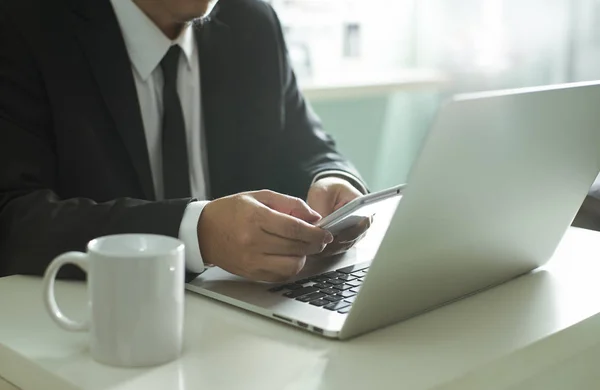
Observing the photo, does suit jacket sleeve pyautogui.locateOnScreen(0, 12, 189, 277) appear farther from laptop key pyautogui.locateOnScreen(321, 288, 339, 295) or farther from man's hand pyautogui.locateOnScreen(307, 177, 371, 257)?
man's hand pyautogui.locateOnScreen(307, 177, 371, 257)

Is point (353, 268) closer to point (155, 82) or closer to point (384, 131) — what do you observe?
point (155, 82)

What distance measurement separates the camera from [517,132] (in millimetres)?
779

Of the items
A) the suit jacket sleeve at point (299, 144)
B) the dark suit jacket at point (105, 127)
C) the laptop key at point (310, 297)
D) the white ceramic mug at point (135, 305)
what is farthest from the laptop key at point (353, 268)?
the suit jacket sleeve at point (299, 144)

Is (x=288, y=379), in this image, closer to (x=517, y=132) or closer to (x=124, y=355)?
(x=124, y=355)

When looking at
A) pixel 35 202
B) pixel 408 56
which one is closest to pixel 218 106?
pixel 35 202

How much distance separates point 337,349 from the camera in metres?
0.76

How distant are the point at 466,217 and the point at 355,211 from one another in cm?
13

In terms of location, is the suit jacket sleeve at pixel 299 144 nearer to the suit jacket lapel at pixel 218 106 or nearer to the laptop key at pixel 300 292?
the suit jacket lapel at pixel 218 106

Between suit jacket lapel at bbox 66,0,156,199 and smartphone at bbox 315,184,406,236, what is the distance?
45cm

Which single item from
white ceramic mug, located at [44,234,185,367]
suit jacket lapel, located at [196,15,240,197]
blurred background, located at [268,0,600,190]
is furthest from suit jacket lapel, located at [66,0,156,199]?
blurred background, located at [268,0,600,190]

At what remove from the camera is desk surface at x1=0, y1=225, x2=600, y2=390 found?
2.27ft

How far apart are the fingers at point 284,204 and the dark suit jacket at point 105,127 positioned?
0.10m

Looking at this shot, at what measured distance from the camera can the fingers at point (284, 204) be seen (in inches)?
38.7

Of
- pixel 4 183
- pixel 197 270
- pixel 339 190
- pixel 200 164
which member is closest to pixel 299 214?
pixel 197 270
